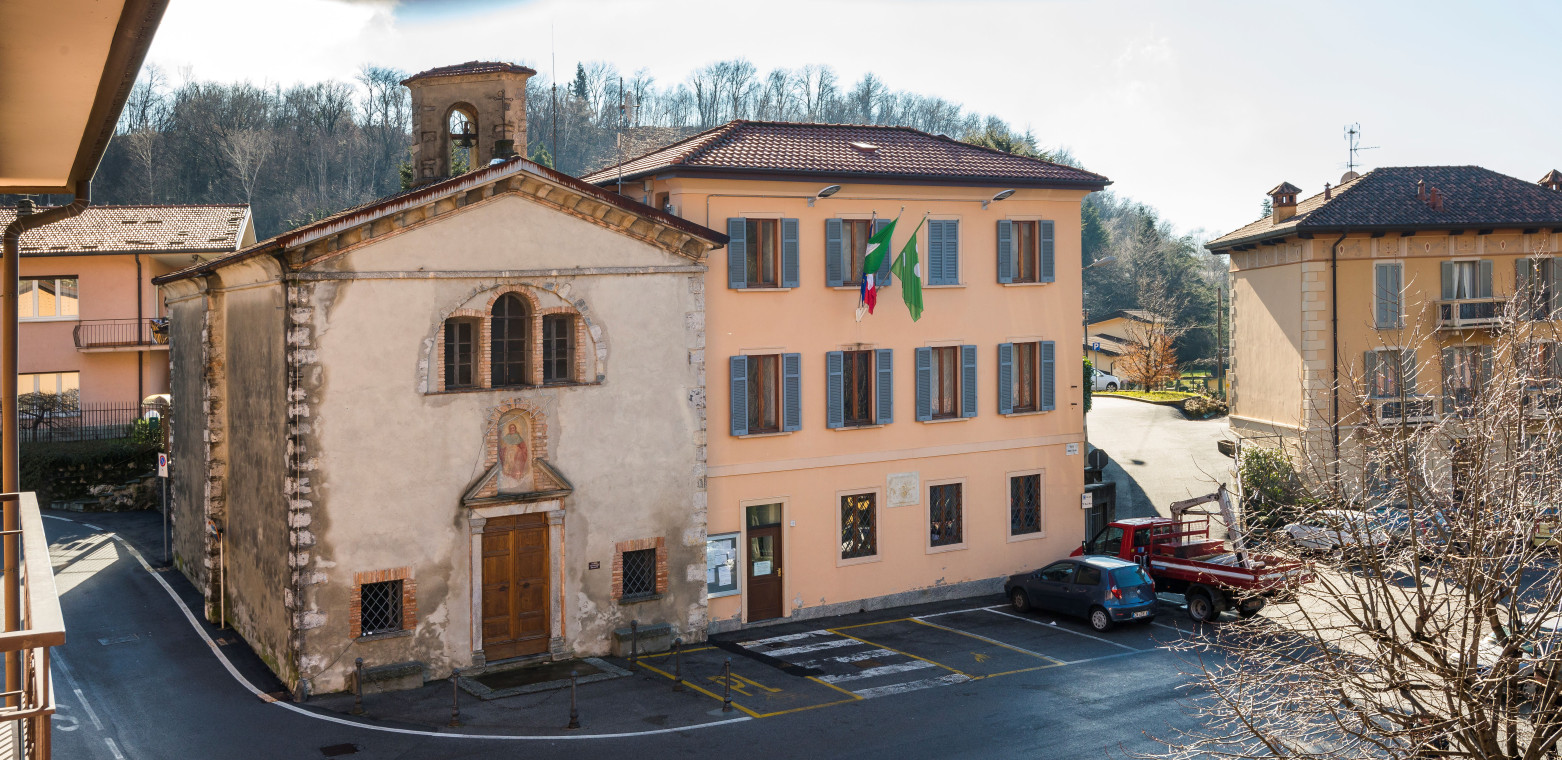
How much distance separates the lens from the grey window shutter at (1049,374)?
1123 inches

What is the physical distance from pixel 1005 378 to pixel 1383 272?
13.3 metres

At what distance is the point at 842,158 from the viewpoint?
2636 cm

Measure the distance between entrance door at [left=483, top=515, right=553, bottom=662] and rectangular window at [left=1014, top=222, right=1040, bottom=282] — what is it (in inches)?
509

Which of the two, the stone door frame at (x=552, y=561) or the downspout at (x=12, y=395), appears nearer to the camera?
the downspout at (x=12, y=395)

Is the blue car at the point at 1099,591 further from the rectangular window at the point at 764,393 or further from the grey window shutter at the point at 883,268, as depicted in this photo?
the grey window shutter at the point at 883,268

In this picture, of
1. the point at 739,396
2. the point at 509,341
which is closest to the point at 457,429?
the point at 509,341

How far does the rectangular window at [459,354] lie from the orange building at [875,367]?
4811 millimetres

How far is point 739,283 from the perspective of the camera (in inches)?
967

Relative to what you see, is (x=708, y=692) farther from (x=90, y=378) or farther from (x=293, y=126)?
(x=293, y=126)

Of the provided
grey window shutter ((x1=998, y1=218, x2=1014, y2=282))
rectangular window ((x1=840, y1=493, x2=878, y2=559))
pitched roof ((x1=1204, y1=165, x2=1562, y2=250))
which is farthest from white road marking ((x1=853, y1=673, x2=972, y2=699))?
pitched roof ((x1=1204, y1=165, x2=1562, y2=250))

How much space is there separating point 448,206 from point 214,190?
57.2 metres

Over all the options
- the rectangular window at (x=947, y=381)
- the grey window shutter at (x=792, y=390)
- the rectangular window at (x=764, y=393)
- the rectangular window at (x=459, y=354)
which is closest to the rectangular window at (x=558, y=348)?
the rectangular window at (x=459, y=354)

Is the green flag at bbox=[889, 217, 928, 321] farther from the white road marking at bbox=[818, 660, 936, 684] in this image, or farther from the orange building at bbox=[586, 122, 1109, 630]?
the white road marking at bbox=[818, 660, 936, 684]

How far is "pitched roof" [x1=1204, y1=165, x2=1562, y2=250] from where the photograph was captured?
33219mm
